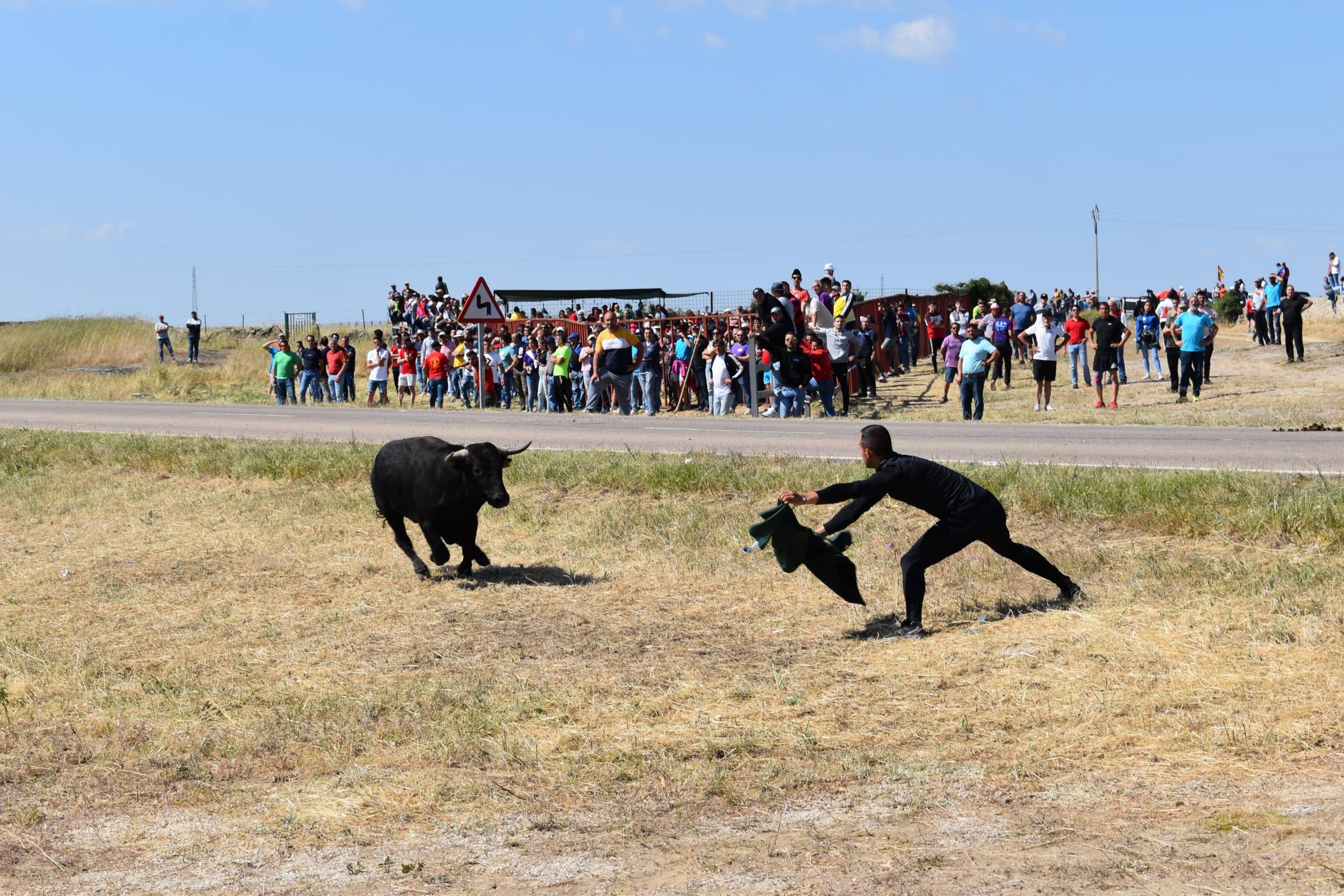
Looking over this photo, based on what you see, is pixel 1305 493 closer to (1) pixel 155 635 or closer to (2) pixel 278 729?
(2) pixel 278 729

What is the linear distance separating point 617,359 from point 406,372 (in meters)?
7.54

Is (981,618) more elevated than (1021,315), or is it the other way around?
(1021,315)

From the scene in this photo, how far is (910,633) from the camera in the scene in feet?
30.5

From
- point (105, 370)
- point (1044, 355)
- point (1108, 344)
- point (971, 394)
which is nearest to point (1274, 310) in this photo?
point (1108, 344)

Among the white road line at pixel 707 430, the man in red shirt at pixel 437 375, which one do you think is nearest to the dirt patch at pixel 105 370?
the man in red shirt at pixel 437 375

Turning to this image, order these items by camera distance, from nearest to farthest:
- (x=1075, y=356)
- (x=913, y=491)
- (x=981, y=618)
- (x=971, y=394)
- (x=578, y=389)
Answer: (x=913, y=491) → (x=981, y=618) → (x=971, y=394) → (x=578, y=389) → (x=1075, y=356)

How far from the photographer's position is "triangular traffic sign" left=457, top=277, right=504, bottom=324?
2539 cm

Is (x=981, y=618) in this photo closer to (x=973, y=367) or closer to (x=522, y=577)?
(x=522, y=577)

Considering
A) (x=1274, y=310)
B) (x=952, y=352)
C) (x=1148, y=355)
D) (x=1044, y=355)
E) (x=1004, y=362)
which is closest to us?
(x=1044, y=355)

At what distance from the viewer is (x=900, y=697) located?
7988mm

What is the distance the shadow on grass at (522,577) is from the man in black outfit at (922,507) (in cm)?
318

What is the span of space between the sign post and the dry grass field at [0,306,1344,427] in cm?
616

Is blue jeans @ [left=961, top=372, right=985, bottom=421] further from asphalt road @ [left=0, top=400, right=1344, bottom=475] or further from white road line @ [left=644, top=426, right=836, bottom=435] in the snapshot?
white road line @ [left=644, top=426, right=836, bottom=435]

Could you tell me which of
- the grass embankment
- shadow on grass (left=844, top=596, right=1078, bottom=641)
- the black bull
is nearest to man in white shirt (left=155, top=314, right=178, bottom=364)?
the grass embankment
